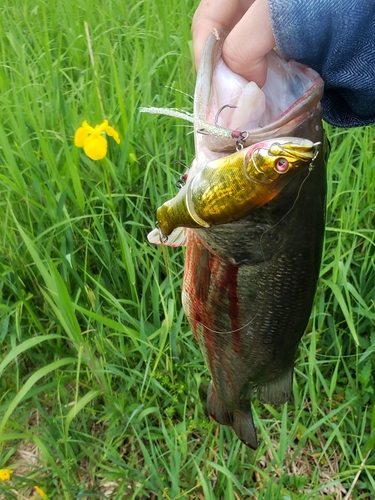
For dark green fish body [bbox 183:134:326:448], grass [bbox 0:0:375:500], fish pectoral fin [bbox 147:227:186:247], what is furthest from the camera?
grass [bbox 0:0:375:500]

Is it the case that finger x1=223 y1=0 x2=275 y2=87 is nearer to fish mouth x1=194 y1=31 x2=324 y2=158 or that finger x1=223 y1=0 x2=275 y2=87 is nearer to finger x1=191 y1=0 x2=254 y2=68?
fish mouth x1=194 y1=31 x2=324 y2=158

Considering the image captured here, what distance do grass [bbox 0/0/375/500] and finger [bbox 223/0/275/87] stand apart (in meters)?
0.79

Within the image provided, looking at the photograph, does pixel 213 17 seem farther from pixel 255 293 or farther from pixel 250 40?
pixel 255 293

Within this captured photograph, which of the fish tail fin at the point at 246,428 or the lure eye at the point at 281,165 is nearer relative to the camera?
the lure eye at the point at 281,165

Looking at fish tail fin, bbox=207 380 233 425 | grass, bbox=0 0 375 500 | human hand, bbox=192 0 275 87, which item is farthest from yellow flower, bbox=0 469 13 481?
human hand, bbox=192 0 275 87

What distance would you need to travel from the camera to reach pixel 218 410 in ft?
5.33

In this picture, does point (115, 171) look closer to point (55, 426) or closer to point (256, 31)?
point (55, 426)

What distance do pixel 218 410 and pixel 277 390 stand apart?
23 centimetres

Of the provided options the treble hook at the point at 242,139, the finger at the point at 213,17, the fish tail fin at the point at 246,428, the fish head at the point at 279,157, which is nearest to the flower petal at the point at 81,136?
the finger at the point at 213,17

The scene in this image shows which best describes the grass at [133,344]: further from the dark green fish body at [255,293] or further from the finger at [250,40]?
the finger at [250,40]

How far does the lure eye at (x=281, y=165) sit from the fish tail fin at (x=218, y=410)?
963mm

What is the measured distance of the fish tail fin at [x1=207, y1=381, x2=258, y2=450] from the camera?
154cm

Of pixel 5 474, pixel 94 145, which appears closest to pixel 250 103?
pixel 94 145

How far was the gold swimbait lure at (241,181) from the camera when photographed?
2.81ft
